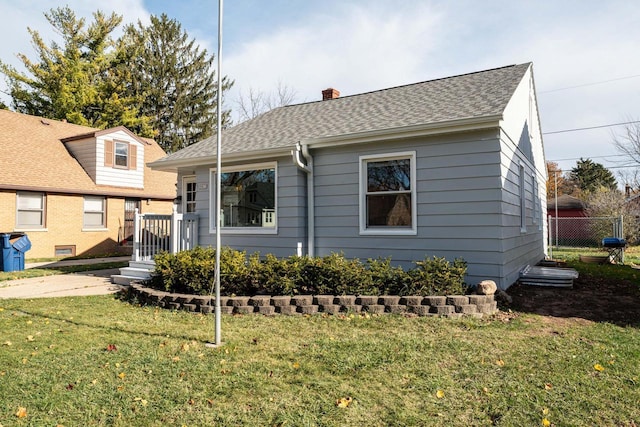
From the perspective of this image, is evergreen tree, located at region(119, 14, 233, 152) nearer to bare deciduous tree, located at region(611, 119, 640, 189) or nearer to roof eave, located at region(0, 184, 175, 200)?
roof eave, located at region(0, 184, 175, 200)

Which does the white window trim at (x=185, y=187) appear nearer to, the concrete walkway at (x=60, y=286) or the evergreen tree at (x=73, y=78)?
the concrete walkway at (x=60, y=286)

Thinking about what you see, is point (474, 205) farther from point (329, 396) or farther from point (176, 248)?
point (176, 248)

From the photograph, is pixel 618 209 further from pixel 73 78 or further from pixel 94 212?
pixel 73 78

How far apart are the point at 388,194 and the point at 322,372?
4264mm

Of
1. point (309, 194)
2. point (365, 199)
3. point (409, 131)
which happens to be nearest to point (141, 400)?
point (365, 199)

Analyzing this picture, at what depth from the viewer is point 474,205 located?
6477 mm

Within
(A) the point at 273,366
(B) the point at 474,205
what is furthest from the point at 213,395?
(B) the point at 474,205

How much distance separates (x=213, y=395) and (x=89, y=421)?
82cm

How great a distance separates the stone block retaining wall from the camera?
17.7 feet

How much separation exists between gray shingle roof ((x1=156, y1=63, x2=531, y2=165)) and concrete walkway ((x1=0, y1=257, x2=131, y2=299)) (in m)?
3.12

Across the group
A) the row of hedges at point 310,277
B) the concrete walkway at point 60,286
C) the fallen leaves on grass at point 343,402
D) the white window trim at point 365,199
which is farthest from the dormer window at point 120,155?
the fallen leaves on grass at point 343,402

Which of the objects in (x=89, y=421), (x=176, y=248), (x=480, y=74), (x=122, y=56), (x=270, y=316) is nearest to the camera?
(x=89, y=421)

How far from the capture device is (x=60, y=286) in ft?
26.8

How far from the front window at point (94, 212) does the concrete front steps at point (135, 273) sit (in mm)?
8130
